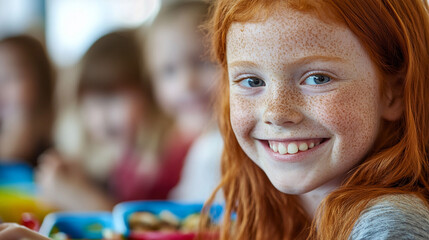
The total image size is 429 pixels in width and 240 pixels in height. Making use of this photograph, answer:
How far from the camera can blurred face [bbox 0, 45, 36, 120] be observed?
5.73 ft

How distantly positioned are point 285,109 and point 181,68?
944mm

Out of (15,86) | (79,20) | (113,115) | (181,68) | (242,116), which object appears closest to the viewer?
(242,116)

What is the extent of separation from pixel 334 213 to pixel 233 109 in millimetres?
149

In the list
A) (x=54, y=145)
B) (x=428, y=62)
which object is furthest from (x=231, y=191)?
(x=54, y=145)

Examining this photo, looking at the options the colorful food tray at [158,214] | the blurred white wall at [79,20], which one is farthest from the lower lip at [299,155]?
the blurred white wall at [79,20]

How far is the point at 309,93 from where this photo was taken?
0.52 m

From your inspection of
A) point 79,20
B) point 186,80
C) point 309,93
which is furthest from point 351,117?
point 79,20

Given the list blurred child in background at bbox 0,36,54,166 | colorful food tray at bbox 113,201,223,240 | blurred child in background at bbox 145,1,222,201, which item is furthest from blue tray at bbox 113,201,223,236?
blurred child in background at bbox 0,36,54,166

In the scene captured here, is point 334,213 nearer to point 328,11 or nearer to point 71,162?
point 328,11

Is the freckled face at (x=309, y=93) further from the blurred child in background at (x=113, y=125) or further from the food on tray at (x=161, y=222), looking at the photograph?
the blurred child in background at (x=113, y=125)

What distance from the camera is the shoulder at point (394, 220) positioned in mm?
462

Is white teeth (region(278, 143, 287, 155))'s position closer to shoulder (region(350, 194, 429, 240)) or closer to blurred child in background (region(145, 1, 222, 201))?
shoulder (region(350, 194, 429, 240))

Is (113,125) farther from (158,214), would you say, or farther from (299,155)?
(299,155)

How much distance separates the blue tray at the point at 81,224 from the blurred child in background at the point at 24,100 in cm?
82
